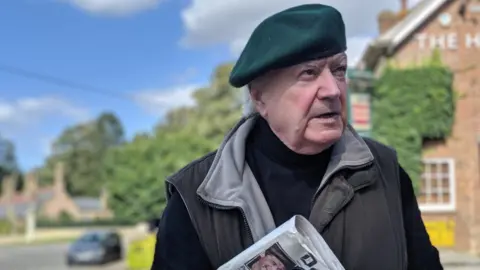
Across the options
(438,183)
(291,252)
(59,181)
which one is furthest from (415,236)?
(59,181)

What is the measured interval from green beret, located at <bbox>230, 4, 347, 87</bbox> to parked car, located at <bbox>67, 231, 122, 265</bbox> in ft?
69.8

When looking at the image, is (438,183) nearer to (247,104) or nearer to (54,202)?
(247,104)

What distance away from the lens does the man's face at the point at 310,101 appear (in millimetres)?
1503

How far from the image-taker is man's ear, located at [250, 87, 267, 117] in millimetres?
1618

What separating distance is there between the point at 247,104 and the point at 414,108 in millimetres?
15370

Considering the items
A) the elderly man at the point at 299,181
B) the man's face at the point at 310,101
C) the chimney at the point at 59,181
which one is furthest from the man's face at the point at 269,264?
the chimney at the point at 59,181

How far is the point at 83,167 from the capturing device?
252ft

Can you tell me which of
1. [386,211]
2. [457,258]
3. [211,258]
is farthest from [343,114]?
[457,258]

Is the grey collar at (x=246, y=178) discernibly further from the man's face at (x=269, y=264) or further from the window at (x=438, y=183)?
the window at (x=438, y=183)

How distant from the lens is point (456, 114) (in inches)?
660

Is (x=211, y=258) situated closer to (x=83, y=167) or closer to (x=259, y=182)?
(x=259, y=182)

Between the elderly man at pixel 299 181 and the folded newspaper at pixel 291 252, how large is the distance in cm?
10

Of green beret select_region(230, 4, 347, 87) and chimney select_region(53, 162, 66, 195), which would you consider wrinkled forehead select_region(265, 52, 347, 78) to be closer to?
green beret select_region(230, 4, 347, 87)

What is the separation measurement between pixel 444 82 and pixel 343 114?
619 inches
